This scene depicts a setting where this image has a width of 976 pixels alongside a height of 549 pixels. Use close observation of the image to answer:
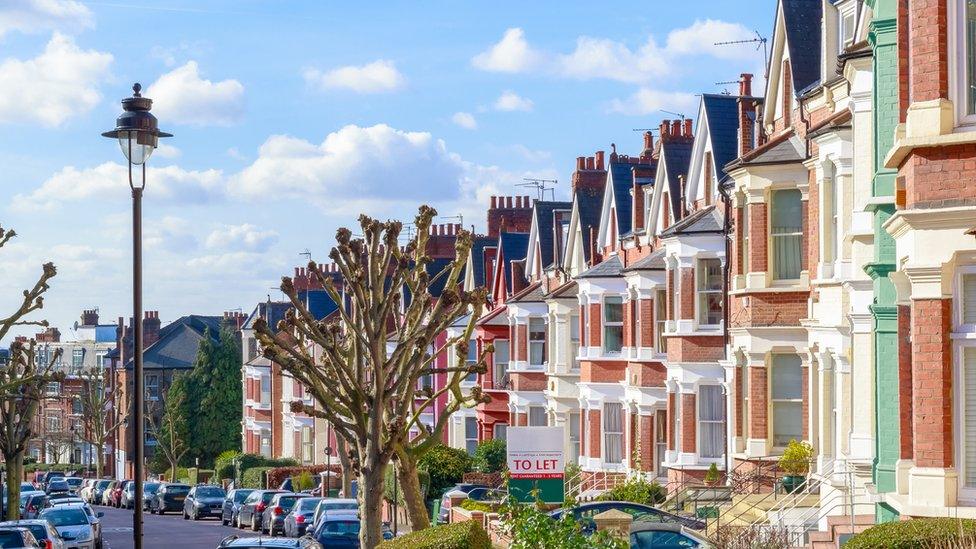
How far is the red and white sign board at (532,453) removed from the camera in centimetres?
2106

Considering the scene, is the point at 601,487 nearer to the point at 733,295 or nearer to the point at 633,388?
the point at 633,388

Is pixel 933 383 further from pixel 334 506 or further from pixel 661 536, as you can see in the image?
pixel 334 506

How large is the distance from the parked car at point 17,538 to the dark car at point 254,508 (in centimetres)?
1988

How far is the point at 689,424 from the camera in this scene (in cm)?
3591

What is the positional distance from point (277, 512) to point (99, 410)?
54.9 m

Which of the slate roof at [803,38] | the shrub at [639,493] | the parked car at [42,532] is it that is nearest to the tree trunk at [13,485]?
the parked car at [42,532]

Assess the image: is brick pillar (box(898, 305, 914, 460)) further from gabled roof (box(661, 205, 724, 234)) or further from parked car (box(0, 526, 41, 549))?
gabled roof (box(661, 205, 724, 234))

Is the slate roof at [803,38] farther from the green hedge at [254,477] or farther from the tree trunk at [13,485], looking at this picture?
the green hedge at [254,477]

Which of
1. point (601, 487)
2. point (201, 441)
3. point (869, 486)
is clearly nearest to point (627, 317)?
point (601, 487)

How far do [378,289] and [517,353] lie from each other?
28129mm

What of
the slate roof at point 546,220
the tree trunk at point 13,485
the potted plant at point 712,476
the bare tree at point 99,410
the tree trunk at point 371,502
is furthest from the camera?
the bare tree at point 99,410

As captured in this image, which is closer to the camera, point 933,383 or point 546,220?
point 933,383

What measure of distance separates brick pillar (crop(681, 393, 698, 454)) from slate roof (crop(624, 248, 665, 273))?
447 centimetres

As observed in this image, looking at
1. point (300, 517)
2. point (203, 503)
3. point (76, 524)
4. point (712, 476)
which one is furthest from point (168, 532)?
point (712, 476)
